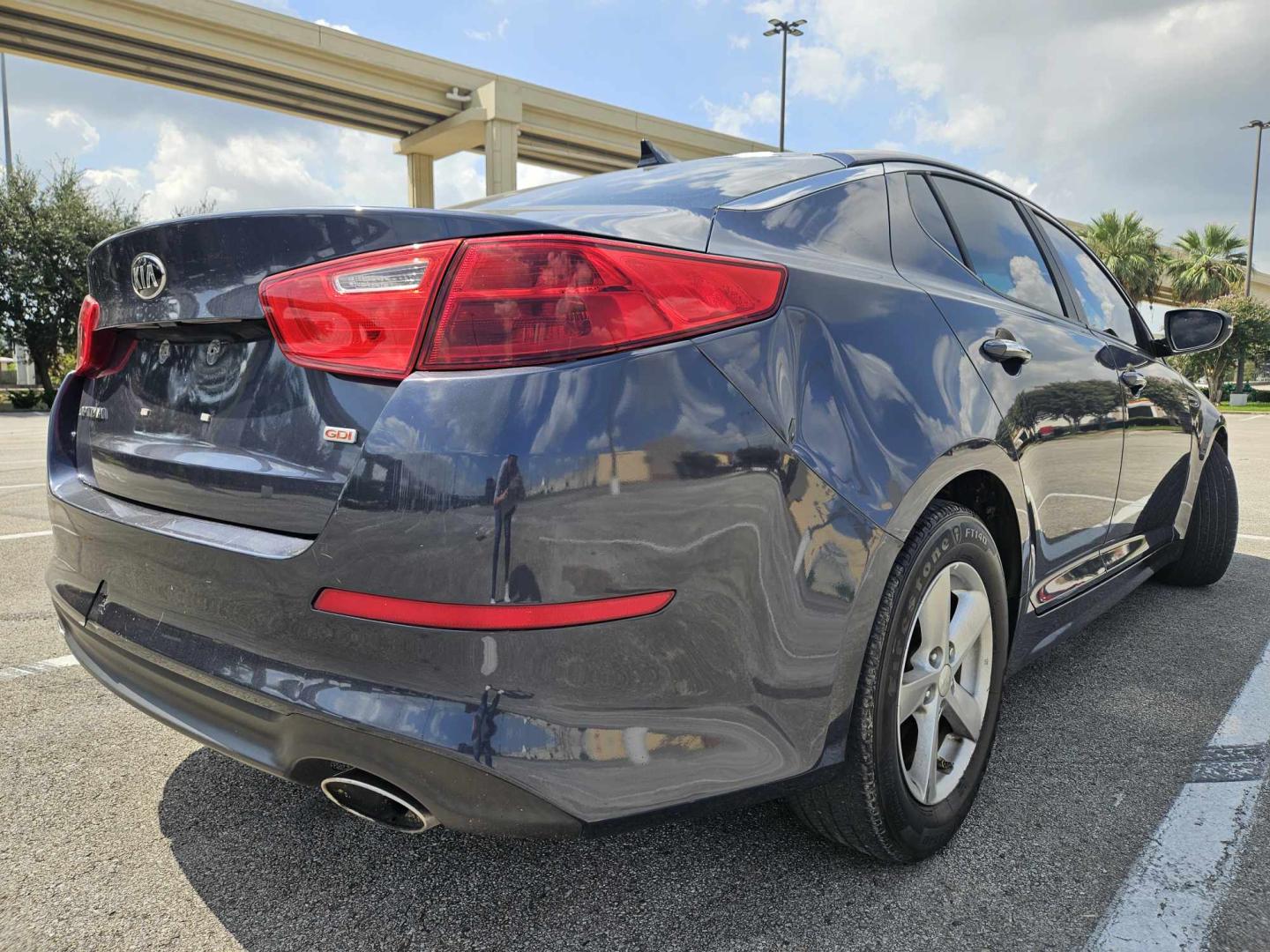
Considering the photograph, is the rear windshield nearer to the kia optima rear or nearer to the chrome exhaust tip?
the kia optima rear

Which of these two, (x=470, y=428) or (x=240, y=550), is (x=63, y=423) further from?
(x=470, y=428)

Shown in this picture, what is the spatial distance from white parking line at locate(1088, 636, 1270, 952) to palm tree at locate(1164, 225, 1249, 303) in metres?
46.1

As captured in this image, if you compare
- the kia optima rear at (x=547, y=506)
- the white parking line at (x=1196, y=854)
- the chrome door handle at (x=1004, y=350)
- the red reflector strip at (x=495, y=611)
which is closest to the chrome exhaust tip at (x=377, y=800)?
the kia optima rear at (x=547, y=506)

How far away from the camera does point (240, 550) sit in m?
1.47

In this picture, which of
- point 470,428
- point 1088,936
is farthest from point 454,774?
point 1088,936

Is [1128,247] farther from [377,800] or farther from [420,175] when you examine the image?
[377,800]

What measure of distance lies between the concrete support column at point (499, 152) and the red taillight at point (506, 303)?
26913 millimetres

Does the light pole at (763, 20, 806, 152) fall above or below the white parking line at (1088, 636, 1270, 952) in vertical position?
above

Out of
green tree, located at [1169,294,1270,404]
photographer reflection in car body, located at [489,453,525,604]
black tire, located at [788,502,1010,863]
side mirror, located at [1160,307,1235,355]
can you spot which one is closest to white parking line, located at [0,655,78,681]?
photographer reflection in car body, located at [489,453,525,604]

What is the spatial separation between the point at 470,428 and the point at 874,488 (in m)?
0.71

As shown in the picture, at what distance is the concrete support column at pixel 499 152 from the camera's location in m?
27.1

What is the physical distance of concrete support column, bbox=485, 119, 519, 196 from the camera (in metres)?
27.1

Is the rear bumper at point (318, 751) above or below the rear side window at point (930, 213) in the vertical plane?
below

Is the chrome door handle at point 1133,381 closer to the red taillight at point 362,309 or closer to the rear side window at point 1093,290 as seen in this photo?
the rear side window at point 1093,290
